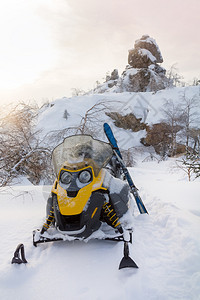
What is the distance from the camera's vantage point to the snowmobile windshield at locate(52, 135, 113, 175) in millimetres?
2639

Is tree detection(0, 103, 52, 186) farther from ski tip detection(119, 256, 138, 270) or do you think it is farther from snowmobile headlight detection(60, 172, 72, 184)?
ski tip detection(119, 256, 138, 270)

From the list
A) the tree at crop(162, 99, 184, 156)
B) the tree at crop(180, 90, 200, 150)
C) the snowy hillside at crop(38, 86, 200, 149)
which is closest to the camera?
the tree at crop(180, 90, 200, 150)

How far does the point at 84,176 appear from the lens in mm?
2451

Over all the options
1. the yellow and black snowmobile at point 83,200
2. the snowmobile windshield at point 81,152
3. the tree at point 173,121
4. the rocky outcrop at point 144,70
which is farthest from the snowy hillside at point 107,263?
the rocky outcrop at point 144,70

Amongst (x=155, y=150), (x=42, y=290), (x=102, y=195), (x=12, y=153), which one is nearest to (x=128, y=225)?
(x=102, y=195)

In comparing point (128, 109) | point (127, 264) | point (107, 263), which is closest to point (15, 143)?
point (107, 263)

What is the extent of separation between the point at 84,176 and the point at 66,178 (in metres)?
0.25

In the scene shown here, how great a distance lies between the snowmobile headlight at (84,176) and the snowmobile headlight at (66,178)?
0.14 meters

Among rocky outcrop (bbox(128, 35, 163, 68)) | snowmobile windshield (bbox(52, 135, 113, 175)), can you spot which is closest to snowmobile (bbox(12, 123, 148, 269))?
snowmobile windshield (bbox(52, 135, 113, 175))

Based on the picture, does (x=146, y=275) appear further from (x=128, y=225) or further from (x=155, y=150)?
(x=155, y=150)

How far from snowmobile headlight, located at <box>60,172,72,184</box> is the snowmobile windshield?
0.58ft

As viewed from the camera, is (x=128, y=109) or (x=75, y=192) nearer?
(x=75, y=192)

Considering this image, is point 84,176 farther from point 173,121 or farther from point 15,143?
point 173,121

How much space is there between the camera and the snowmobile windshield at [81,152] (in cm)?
264
